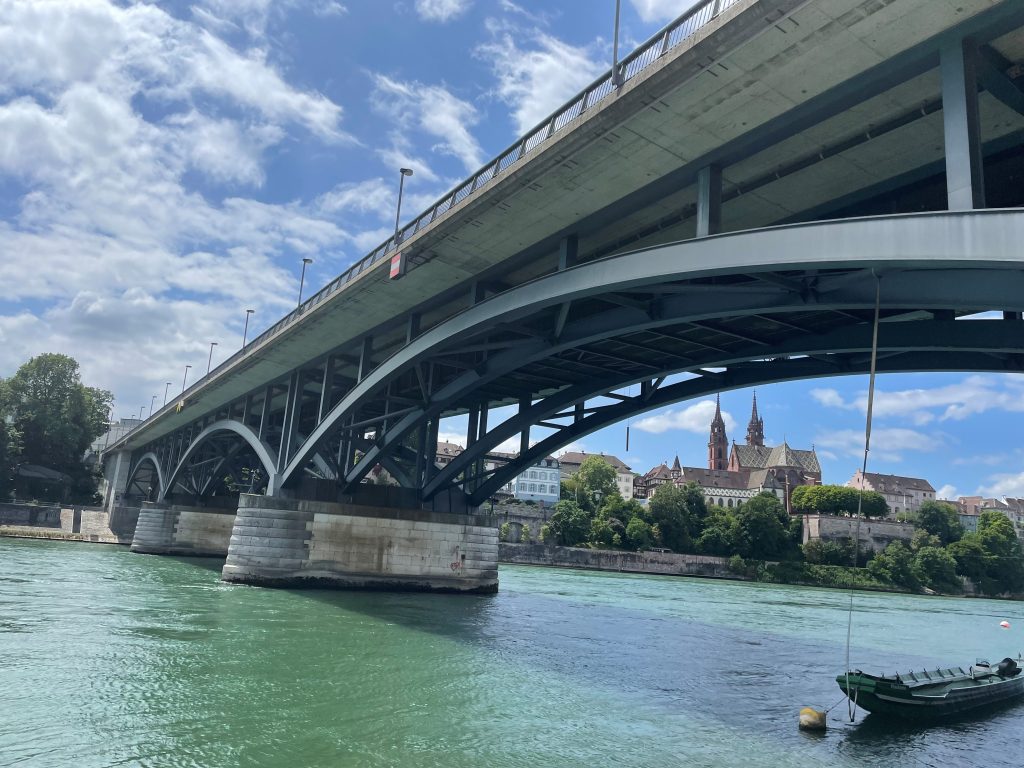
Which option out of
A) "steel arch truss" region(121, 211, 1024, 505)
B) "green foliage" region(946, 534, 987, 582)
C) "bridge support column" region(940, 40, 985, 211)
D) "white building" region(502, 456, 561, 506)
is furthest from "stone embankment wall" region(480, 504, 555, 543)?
"bridge support column" region(940, 40, 985, 211)

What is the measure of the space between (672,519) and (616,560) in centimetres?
988

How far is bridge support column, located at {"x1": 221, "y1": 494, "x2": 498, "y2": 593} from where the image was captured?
27.2 meters

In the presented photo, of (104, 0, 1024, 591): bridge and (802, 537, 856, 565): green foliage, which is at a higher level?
(104, 0, 1024, 591): bridge

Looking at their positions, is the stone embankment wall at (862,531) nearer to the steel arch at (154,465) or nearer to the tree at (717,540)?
the tree at (717,540)

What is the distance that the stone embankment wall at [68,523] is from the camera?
59281 millimetres

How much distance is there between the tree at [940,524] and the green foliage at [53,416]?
302 ft

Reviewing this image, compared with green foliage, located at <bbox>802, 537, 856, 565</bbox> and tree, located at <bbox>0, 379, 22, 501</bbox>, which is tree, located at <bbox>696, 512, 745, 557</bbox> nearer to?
green foliage, located at <bbox>802, 537, 856, 565</bbox>

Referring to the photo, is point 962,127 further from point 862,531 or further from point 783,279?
point 862,531

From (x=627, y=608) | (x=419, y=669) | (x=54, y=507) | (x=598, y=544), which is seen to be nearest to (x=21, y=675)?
(x=419, y=669)

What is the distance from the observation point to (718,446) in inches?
5782

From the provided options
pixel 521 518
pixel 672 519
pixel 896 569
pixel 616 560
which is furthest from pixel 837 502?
pixel 521 518

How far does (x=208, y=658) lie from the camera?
49.2 ft

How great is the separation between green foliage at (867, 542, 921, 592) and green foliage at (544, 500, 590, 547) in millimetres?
28295

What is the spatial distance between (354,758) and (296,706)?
2.72m
